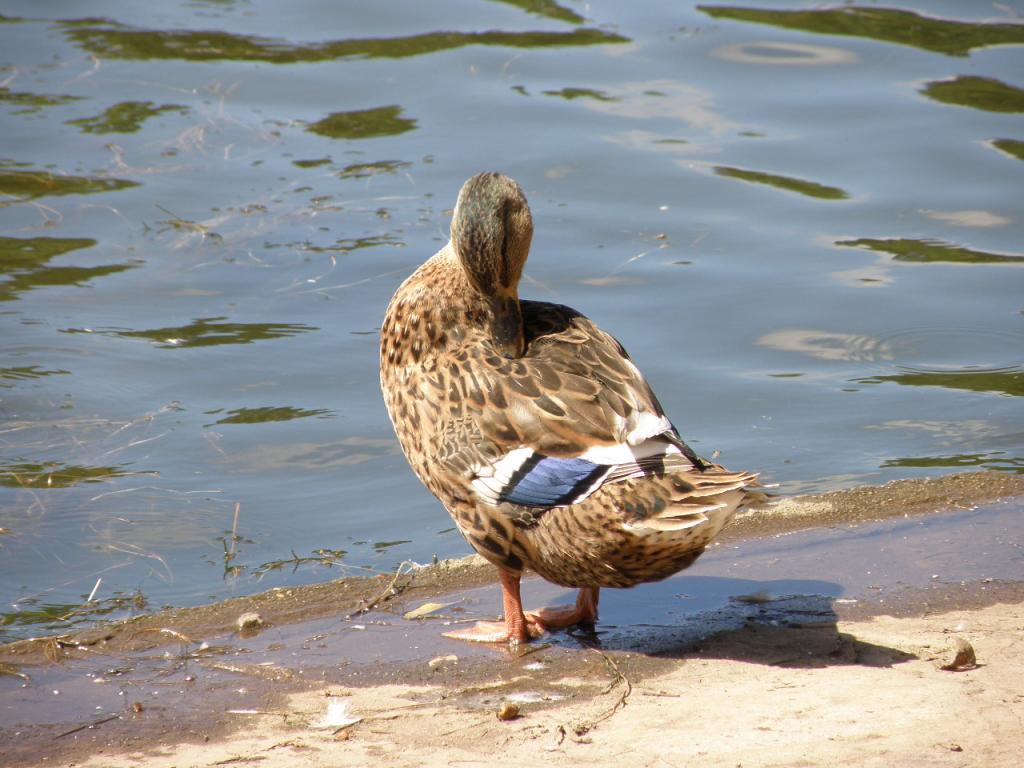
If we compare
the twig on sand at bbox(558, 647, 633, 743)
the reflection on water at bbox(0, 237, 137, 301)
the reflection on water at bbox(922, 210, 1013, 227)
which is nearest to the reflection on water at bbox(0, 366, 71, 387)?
the reflection on water at bbox(0, 237, 137, 301)

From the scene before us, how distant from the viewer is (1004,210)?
935cm

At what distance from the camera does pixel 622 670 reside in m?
4.41

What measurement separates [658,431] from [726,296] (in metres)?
3.96

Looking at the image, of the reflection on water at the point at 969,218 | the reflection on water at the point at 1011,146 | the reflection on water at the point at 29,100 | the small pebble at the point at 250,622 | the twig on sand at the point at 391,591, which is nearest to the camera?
the small pebble at the point at 250,622

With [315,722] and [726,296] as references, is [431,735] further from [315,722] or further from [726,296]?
[726,296]

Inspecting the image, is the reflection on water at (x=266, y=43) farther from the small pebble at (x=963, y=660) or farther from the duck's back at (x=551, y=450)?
the small pebble at (x=963, y=660)

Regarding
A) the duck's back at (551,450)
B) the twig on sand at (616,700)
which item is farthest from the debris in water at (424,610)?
the twig on sand at (616,700)

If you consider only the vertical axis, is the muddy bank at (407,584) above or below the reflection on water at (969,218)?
below

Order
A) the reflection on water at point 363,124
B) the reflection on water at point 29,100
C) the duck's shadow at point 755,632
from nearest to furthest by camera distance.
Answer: the duck's shadow at point 755,632
the reflection on water at point 363,124
the reflection on water at point 29,100

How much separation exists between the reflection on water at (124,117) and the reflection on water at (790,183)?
3.96 meters

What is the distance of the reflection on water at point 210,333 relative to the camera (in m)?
7.70

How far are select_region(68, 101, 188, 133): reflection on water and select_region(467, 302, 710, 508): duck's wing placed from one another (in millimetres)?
6291

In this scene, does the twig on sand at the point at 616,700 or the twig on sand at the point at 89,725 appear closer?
the twig on sand at the point at 616,700

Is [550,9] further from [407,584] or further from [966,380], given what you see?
[407,584]
